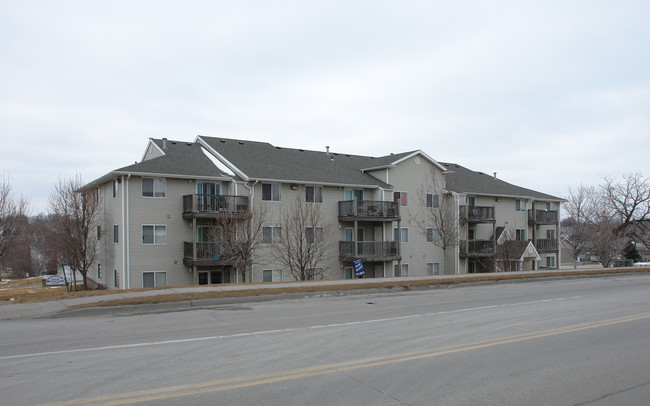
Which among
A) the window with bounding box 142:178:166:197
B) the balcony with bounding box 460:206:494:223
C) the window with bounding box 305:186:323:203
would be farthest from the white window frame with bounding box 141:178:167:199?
the balcony with bounding box 460:206:494:223

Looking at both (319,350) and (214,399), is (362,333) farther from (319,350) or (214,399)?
(214,399)

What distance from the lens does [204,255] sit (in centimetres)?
2753

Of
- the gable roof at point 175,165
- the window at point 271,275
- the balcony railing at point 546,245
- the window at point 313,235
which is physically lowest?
the window at point 271,275

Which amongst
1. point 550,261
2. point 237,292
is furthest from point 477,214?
point 237,292

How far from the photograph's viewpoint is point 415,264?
36531mm

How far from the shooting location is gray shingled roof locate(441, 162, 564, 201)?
4063 cm

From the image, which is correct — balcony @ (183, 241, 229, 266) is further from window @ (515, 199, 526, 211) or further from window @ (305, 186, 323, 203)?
window @ (515, 199, 526, 211)

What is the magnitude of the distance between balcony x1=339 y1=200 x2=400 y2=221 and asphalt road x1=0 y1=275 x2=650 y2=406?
19102 millimetres

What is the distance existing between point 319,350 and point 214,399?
2.93 m

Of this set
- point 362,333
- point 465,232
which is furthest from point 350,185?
point 362,333

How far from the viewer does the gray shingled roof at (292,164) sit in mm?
31261

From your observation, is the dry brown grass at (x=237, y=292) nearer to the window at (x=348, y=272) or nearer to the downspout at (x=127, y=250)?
the downspout at (x=127, y=250)

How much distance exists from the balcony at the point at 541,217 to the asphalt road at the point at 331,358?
109 ft

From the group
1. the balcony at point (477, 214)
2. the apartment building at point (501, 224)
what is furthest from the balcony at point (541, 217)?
the balcony at point (477, 214)
